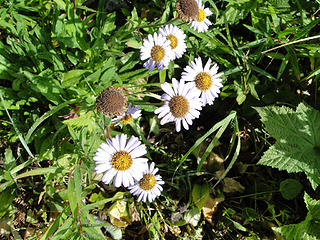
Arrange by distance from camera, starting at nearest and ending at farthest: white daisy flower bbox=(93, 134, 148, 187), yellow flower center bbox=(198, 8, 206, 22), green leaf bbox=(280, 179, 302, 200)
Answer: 1. white daisy flower bbox=(93, 134, 148, 187)
2. yellow flower center bbox=(198, 8, 206, 22)
3. green leaf bbox=(280, 179, 302, 200)

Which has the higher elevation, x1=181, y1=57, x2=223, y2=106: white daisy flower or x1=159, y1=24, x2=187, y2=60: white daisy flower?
x1=159, y1=24, x2=187, y2=60: white daisy flower

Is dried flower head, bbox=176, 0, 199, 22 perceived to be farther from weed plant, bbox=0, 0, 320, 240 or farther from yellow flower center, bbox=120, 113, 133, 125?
yellow flower center, bbox=120, 113, 133, 125

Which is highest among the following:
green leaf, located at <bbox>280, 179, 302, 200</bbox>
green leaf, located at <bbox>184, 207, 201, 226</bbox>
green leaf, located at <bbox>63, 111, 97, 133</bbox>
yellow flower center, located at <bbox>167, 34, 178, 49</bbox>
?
yellow flower center, located at <bbox>167, 34, 178, 49</bbox>

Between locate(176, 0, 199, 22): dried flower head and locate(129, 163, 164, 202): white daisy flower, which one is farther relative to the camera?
locate(129, 163, 164, 202): white daisy flower

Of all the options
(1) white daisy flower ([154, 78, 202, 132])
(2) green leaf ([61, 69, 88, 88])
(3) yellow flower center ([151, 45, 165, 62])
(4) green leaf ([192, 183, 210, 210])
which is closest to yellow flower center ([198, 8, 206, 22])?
(3) yellow flower center ([151, 45, 165, 62])

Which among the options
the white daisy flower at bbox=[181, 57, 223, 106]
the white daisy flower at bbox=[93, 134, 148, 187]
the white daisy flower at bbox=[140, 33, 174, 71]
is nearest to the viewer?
the white daisy flower at bbox=[93, 134, 148, 187]

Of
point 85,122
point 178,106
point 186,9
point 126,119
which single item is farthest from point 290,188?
point 85,122

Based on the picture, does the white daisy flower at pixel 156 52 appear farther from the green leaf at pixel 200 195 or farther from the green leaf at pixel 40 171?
the green leaf at pixel 200 195
